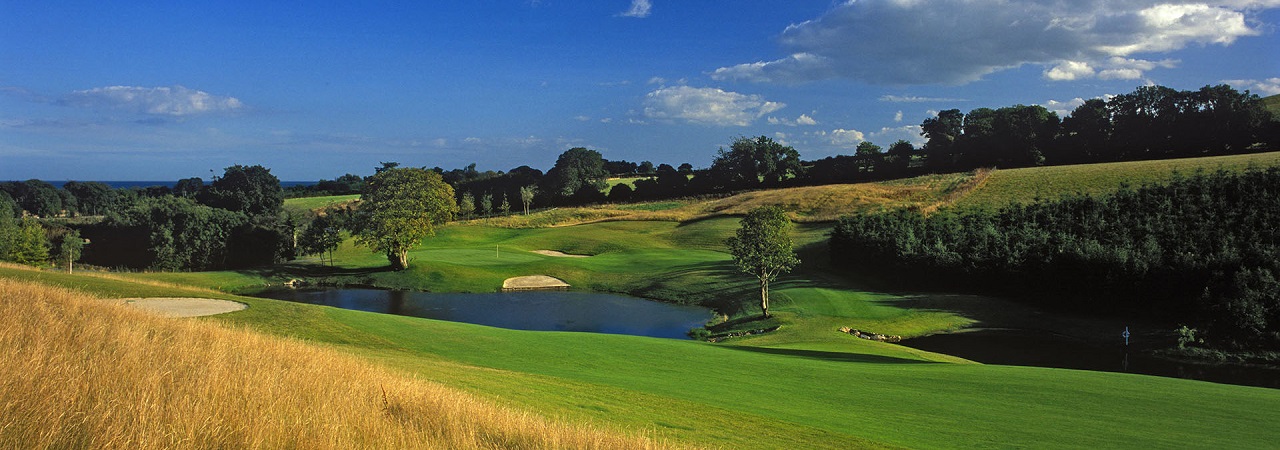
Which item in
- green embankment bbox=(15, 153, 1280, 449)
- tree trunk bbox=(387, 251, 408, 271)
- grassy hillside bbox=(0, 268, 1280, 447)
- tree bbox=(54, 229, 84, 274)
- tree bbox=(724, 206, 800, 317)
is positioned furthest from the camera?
tree bbox=(54, 229, 84, 274)

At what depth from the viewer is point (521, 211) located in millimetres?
95250

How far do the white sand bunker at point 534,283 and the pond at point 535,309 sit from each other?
1.23 m

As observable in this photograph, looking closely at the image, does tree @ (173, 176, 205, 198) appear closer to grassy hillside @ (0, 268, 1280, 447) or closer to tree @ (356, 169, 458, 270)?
tree @ (356, 169, 458, 270)

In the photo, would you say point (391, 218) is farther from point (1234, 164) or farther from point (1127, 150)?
point (1127, 150)

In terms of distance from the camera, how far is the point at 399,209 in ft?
152

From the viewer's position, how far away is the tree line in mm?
23719

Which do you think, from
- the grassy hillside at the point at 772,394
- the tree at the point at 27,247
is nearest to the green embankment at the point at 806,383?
the grassy hillside at the point at 772,394

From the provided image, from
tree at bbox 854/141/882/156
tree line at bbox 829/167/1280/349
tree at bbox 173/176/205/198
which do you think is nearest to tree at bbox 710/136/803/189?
tree at bbox 854/141/882/156

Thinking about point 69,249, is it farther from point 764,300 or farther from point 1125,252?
point 1125,252

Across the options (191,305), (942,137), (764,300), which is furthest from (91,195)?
(942,137)

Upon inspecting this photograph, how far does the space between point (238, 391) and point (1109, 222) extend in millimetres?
40674

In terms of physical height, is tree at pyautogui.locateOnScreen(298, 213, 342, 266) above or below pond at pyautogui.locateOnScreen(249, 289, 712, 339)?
above

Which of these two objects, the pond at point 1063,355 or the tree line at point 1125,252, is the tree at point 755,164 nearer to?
the tree line at point 1125,252

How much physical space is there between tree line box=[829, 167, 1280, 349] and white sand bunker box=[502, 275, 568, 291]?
18.3 meters
